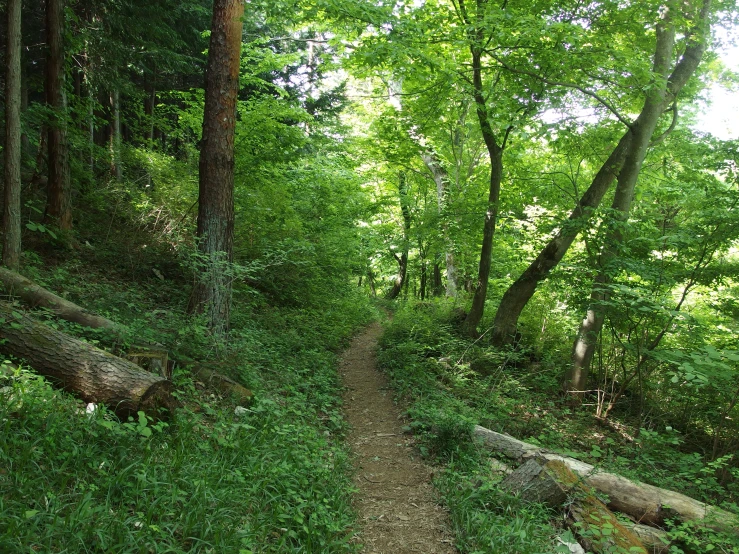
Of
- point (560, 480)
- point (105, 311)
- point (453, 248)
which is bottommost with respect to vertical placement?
point (560, 480)

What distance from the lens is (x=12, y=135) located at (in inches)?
236

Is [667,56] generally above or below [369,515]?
above

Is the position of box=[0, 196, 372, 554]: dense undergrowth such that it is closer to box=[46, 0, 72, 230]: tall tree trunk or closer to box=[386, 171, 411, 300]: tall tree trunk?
box=[46, 0, 72, 230]: tall tree trunk

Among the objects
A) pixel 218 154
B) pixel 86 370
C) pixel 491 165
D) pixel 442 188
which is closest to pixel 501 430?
pixel 86 370

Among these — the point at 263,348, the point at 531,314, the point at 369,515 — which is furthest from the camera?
the point at 531,314

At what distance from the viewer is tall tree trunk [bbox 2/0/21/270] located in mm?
5891

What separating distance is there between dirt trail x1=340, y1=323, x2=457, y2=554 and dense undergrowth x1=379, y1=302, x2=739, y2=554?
0.22m

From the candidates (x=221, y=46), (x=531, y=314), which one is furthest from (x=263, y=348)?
(x=531, y=314)

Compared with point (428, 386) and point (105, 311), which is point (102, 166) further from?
point (428, 386)

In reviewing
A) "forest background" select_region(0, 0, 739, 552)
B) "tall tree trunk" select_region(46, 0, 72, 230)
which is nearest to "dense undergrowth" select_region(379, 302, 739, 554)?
"forest background" select_region(0, 0, 739, 552)

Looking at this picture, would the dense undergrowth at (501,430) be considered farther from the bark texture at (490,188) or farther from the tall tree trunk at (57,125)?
the tall tree trunk at (57,125)

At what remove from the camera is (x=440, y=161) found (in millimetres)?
13727

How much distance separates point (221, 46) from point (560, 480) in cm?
714

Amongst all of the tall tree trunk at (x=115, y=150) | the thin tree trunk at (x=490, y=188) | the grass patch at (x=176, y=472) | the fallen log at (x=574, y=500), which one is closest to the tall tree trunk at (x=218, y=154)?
the grass patch at (x=176, y=472)
